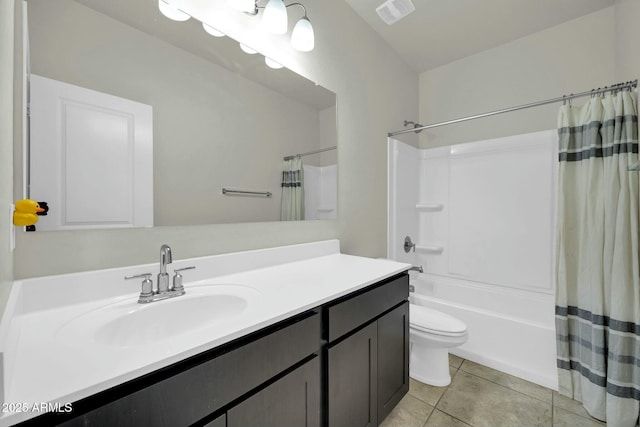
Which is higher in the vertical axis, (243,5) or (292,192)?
(243,5)

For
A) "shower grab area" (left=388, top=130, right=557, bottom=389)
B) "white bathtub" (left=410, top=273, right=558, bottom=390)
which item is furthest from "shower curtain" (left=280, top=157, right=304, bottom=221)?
"white bathtub" (left=410, top=273, right=558, bottom=390)

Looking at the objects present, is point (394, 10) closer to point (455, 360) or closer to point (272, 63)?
point (272, 63)

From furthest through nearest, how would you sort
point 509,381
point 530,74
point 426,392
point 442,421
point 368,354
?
1. point 530,74
2. point 509,381
3. point 426,392
4. point 442,421
5. point 368,354

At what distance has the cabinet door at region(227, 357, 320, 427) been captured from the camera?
70 centimetres

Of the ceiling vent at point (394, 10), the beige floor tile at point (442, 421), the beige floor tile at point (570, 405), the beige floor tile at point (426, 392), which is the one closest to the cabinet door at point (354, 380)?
the beige floor tile at point (442, 421)

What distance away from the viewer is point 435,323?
5.50 feet

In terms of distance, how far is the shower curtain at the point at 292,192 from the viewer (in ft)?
4.97

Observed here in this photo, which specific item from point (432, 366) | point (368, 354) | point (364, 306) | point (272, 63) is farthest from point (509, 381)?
point (272, 63)

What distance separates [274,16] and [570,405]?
264 cm

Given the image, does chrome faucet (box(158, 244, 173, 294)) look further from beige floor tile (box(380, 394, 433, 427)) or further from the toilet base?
the toilet base

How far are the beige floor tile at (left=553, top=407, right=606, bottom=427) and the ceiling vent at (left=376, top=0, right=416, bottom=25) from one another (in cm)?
263

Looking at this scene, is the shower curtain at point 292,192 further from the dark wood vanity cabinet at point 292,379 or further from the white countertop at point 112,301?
the dark wood vanity cabinet at point 292,379

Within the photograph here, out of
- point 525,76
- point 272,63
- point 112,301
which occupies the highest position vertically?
point 525,76

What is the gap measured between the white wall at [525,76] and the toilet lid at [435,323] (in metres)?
1.66
